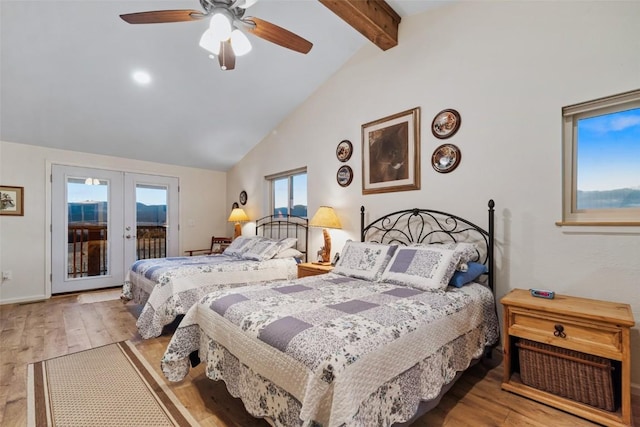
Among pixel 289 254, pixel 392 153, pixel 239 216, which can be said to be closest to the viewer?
pixel 392 153

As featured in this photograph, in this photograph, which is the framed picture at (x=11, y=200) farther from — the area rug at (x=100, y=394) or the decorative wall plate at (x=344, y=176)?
the decorative wall plate at (x=344, y=176)

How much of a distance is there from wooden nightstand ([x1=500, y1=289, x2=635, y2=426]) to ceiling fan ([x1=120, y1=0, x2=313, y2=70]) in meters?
2.48

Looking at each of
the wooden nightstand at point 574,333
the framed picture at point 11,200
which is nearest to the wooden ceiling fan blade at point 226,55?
the wooden nightstand at point 574,333

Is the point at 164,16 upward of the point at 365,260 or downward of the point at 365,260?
upward

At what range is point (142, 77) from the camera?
336 centimetres

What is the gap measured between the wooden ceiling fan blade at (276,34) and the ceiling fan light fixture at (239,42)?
0.09 m

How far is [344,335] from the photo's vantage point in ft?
4.24

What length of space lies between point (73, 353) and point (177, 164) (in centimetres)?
358

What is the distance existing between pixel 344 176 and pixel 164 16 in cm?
232

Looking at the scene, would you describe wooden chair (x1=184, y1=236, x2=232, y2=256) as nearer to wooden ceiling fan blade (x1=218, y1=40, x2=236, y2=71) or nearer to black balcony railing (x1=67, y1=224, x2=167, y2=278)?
black balcony railing (x1=67, y1=224, x2=167, y2=278)

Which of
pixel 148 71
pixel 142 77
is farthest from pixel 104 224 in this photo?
pixel 148 71

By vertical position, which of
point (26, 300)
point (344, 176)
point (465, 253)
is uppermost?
point (344, 176)

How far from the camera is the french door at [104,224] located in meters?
4.44

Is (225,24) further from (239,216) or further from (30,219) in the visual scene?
(30,219)
